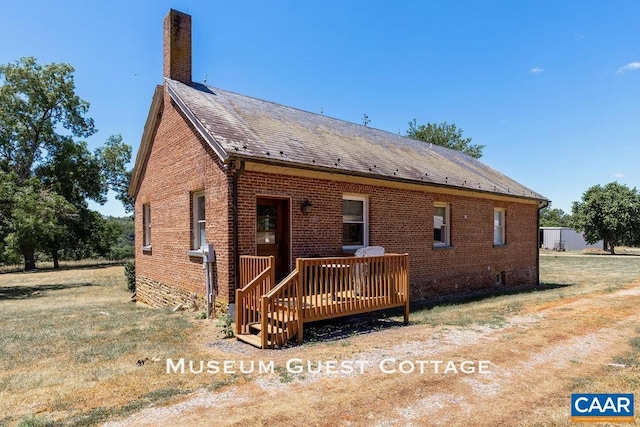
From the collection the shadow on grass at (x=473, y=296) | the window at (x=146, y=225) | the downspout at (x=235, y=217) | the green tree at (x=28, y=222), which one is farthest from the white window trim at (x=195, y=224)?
the green tree at (x=28, y=222)

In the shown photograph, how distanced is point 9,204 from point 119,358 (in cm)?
1476

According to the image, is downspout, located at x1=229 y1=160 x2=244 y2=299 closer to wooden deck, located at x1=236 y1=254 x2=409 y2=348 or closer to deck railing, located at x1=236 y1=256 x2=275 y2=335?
wooden deck, located at x1=236 y1=254 x2=409 y2=348

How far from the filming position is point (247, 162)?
8.09 m

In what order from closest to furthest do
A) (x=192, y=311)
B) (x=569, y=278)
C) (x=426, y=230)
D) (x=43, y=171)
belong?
(x=192, y=311) < (x=426, y=230) < (x=569, y=278) < (x=43, y=171)

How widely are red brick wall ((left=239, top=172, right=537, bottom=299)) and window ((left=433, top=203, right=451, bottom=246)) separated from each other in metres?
0.16

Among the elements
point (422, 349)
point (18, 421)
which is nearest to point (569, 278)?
point (422, 349)

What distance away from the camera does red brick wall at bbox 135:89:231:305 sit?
841 cm

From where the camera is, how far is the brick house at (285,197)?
8.46 meters

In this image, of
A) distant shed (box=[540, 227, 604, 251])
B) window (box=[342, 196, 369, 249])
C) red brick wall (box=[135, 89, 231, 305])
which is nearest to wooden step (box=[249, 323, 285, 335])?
red brick wall (box=[135, 89, 231, 305])

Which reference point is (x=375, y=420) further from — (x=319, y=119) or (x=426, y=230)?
(x=319, y=119)

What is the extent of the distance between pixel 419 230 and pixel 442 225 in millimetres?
1551

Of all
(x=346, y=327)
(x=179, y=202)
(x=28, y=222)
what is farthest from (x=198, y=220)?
(x=28, y=222)

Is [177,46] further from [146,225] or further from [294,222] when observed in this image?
[294,222]

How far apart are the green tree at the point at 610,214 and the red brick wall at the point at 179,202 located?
1664 inches
